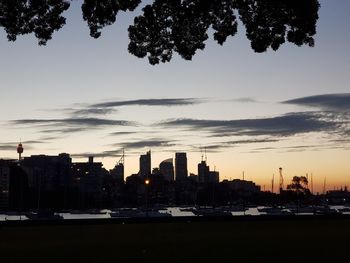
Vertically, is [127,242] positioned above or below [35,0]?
below

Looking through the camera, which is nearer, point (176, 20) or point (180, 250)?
point (176, 20)

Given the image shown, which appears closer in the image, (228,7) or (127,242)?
(228,7)

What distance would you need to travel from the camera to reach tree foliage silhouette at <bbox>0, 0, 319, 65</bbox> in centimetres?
1541

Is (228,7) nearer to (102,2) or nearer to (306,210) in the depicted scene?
(102,2)

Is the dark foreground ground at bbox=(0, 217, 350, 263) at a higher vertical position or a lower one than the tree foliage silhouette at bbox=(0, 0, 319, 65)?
lower

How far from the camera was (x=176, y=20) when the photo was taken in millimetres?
16391

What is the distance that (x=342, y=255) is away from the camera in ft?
86.9

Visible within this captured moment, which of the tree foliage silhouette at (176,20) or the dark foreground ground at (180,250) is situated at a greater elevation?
the tree foliage silhouette at (176,20)

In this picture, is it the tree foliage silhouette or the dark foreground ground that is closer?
the tree foliage silhouette

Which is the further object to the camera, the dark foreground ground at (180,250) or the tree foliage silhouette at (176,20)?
the dark foreground ground at (180,250)

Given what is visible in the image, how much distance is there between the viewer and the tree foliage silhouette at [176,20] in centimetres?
1541

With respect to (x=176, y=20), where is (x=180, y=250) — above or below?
below

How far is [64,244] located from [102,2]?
22.3 metres

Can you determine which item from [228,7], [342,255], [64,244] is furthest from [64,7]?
[64,244]
